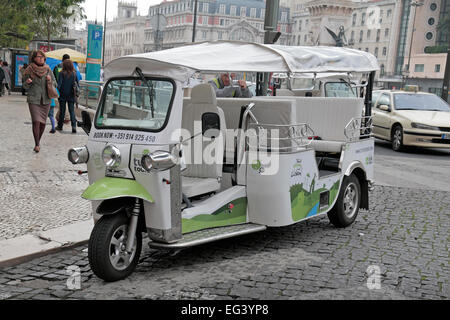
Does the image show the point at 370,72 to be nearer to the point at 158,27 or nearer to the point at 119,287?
the point at 119,287

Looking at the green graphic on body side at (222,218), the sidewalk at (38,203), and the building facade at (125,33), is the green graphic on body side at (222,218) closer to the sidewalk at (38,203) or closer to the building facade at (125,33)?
the sidewalk at (38,203)

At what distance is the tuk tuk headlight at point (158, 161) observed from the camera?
4.76m

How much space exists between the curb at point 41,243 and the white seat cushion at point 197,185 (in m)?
1.22

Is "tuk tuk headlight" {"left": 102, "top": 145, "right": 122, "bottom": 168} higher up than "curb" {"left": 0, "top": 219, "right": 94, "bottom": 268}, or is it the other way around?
"tuk tuk headlight" {"left": 102, "top": 145, "right": 122, "bottom": 168}

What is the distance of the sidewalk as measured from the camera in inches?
225

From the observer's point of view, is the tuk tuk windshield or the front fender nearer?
the front fender

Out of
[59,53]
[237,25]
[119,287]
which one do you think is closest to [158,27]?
[59,53]

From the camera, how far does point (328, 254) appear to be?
5934 mm

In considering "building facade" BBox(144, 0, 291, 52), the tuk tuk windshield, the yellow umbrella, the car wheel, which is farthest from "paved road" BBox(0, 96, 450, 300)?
"building facade" BBox(144, 0, 291, 52)

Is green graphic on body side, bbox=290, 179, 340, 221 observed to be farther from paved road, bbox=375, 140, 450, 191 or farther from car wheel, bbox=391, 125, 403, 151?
car wheel, bbox=391, 125, 403, 151

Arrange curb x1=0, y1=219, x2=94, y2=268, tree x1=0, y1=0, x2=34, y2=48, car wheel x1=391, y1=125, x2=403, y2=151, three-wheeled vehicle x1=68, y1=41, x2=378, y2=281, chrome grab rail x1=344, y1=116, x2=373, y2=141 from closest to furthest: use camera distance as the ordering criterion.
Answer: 1. three-wheeled vehicle x1=68, y1=41, x2=378, y2=281
2. curb x1=0, y1=219, x2=94, y2=268
3. chrome grab rail x1=344, y1=116, x2=373, y2=141
4. car wheel x1=391, y1=125, x2=403, y2=151
5. tree x1=0, y1=0, x2=34, y2=48

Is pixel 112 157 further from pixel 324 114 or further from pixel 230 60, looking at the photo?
pixel 324 114

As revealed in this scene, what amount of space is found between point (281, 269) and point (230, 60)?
2.06 meters

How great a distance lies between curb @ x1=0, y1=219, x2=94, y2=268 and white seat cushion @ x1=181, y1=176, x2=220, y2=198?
48.0 inches
